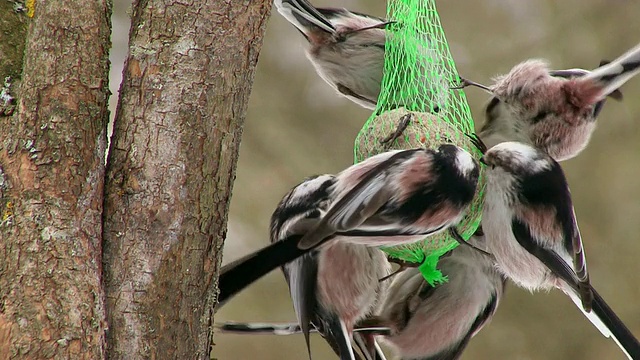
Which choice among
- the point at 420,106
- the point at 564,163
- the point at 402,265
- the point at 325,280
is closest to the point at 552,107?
the point at 420,106

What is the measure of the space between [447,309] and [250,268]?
64 cm

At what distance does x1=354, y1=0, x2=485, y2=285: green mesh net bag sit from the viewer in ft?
6.33

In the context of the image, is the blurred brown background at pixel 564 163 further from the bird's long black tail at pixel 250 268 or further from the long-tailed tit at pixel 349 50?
the bird's long black tail at pixel 250 268

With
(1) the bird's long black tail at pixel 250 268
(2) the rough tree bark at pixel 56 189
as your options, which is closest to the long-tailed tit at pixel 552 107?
(1) the bird's long black tail at pixel 250 268

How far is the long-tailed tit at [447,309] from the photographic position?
7.09 ft

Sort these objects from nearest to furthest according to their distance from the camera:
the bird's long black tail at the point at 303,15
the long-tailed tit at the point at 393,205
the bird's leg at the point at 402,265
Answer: the long-tailed tit at the point at 393,205, the bird's leg at the point at 402,265, the bird's long black tail at the point at 303,15

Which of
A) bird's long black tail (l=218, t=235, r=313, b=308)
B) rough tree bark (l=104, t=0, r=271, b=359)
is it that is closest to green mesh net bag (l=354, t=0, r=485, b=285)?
bird's long black tail (l=218, t=235, r=313, b=308)

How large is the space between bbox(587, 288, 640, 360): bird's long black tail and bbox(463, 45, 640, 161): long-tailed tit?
41cm

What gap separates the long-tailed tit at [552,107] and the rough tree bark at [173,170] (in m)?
0.83

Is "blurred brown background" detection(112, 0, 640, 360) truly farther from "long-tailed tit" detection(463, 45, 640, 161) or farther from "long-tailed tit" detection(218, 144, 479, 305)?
"long-tailed tit" detection(218, 144, 479, 305)

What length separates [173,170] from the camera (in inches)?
59.8

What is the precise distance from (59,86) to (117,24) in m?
2.57

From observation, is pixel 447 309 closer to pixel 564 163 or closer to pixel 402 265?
pixel 402 265

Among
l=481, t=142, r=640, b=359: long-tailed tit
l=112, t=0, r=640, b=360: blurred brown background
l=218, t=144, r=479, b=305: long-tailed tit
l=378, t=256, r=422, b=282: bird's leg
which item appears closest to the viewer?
l=218, t=144, r=479, b=305: long-tailed tit
